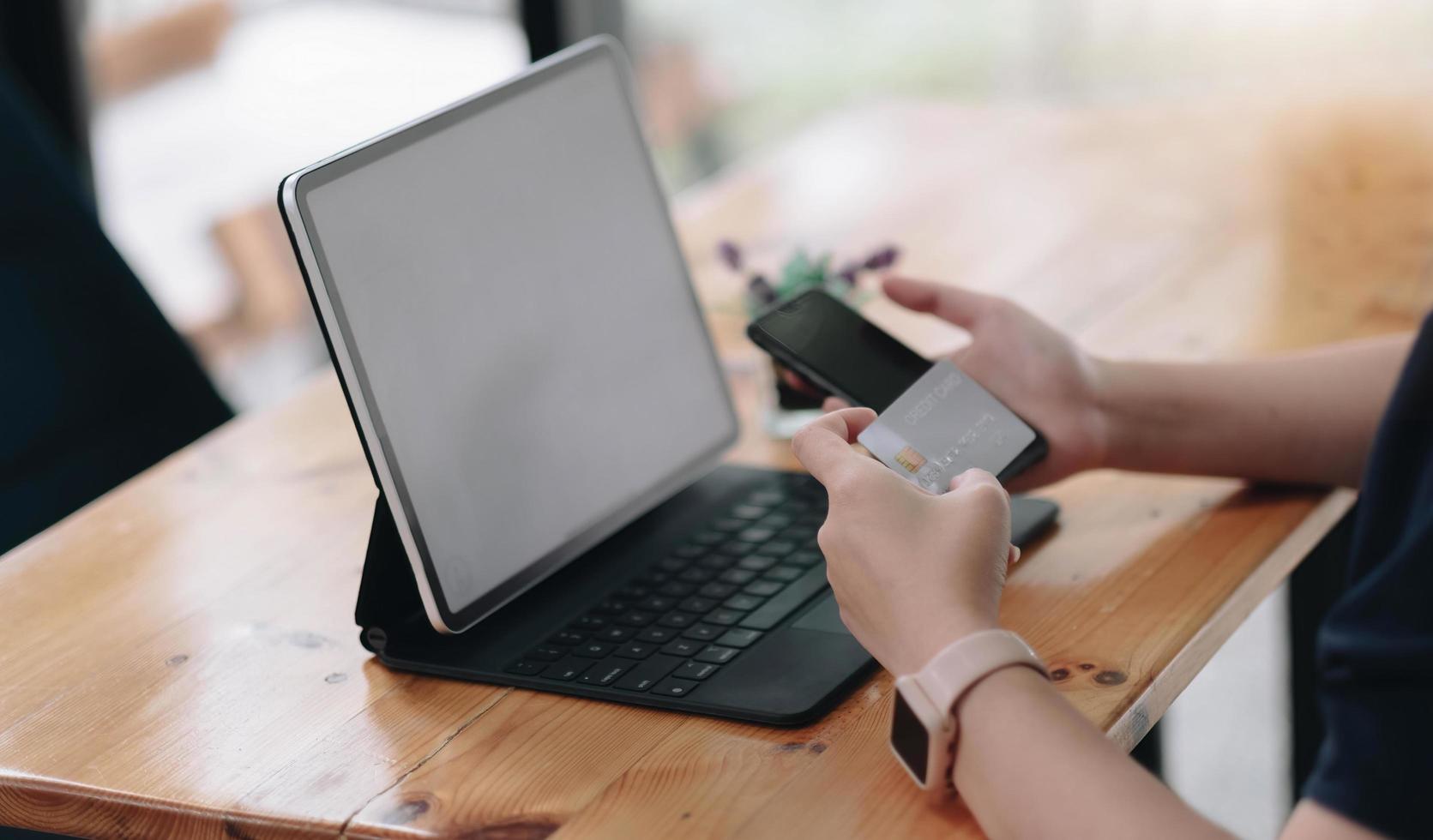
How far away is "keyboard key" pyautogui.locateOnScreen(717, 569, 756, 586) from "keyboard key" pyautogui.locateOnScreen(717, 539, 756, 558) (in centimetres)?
2

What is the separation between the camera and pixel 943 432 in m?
0.82

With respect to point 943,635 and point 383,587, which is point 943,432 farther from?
point 383,587

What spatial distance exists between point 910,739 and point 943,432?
230 mm

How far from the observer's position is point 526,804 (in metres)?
0.66

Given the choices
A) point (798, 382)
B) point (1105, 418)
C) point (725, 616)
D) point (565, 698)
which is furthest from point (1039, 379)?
point (565, 698)

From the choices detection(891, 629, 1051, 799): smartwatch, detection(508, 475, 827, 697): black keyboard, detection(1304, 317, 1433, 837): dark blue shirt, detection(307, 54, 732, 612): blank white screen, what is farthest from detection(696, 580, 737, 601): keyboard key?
detection(1304, 317, 1433, 837): dark blue shirt

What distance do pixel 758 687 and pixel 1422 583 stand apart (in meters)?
0.31

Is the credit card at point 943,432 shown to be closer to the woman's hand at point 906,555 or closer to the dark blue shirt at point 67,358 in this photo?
the woman's hand at point 906,555

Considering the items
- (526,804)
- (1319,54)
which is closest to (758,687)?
(526,804)

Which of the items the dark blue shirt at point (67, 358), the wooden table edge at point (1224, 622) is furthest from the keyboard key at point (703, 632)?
the dark blue shirt at point (67, 358)

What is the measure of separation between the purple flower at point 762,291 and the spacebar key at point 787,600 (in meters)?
0.28

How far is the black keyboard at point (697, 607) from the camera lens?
756mm

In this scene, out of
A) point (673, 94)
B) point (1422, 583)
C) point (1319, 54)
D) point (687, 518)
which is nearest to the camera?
point (1422, 583)

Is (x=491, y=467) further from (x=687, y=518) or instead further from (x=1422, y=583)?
(x=1422, y=583)
